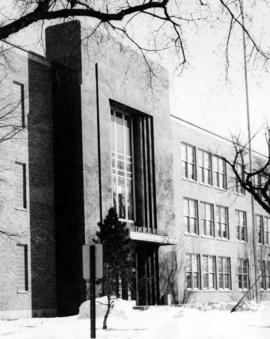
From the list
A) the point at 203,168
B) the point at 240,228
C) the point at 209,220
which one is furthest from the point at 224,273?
the point at 203,168

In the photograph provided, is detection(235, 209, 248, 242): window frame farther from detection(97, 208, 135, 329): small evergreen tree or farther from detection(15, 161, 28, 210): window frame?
detection(97, 208, 135, 329): small evergreen tree

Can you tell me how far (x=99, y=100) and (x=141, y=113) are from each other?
17.2 ft

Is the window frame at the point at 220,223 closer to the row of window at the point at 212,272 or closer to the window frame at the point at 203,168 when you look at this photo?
the row of window at the point at 212,272

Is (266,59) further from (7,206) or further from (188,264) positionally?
(188,264)

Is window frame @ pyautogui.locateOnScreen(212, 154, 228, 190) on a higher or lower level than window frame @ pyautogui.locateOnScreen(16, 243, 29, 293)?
higher

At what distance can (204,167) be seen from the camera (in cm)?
5209

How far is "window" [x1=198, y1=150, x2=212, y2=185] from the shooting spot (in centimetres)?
5147

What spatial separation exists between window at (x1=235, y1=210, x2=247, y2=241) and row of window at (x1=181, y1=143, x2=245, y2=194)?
3.59m

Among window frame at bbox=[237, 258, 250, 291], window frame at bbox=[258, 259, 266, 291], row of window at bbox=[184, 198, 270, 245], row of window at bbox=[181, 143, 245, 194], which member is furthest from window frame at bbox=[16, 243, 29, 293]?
window frame at bbox=[258, 259, 266, 291]

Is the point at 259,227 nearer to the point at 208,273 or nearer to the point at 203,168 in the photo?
the point at 203,168

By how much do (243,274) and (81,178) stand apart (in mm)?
24945

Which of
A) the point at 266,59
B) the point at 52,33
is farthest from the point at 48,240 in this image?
the point at 266,59

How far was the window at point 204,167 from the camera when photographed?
51.5m

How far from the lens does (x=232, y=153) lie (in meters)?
56.8
